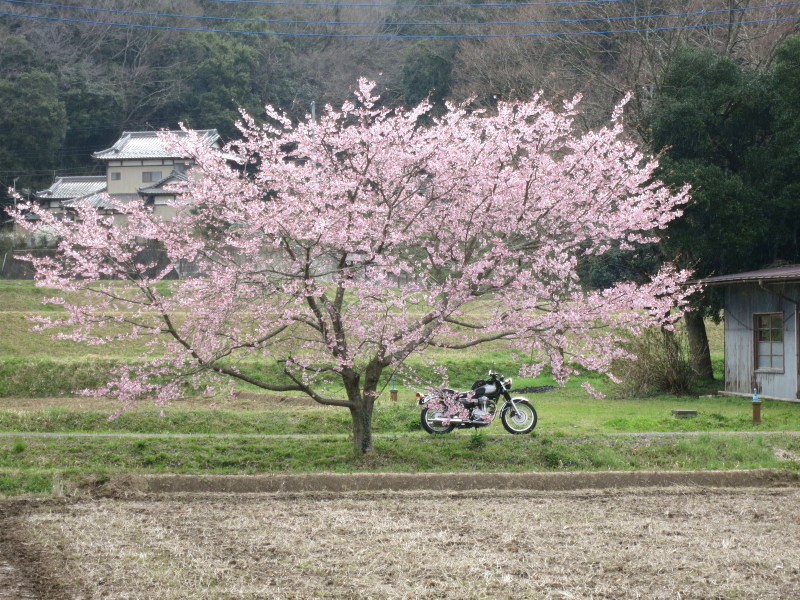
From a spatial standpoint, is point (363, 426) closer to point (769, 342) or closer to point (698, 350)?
point (769, 342)

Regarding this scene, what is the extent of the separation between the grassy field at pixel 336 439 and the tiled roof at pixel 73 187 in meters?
25.5

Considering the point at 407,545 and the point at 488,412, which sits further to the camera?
the point at 488,412

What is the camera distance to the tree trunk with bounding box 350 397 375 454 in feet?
37.4

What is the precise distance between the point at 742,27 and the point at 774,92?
24.9 ft

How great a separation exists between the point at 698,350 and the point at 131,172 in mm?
32367

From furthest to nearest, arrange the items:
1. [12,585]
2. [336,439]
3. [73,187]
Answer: [73,187] < [336,439] < [12,585]

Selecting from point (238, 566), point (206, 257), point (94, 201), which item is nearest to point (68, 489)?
point (206, 257)

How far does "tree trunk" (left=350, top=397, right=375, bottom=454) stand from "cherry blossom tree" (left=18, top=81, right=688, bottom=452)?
20 mm

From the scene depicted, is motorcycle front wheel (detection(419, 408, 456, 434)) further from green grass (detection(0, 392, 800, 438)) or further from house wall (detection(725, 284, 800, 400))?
house wall (detection(725, 284, 800, 400))

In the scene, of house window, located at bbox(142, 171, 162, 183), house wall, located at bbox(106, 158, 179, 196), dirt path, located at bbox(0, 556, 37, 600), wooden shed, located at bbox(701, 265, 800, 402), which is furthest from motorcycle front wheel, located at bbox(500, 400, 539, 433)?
house window, located at bbox(142, 171, 162, 183)

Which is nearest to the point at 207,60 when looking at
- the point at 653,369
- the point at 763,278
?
the point at 653,369

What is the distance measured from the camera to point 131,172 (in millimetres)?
46531

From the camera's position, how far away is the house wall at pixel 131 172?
152ft

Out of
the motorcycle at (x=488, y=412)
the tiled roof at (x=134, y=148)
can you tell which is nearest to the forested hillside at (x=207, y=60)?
the tiled roof at (x=134, y=148)
